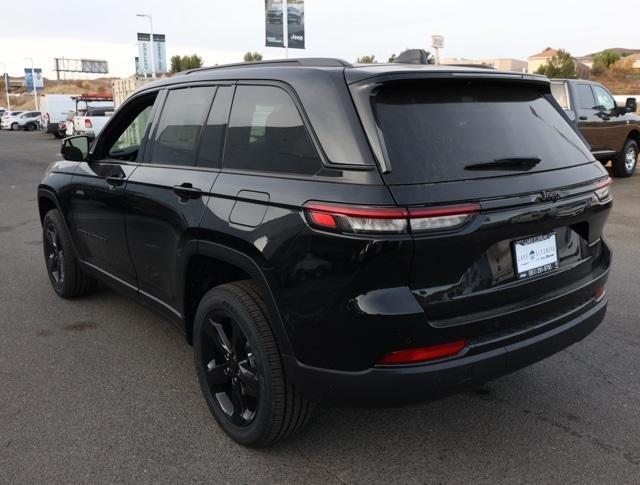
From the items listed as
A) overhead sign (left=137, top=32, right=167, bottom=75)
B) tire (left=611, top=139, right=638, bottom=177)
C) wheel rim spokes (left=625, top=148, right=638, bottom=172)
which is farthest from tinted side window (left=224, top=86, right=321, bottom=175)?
overhead sign (left=137, top=32, right=167, bottom=75)

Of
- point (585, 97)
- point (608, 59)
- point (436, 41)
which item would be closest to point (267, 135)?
point (585, 97)

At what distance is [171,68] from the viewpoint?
234 ft

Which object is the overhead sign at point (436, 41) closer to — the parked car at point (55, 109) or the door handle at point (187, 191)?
the door handle at point (187, 191)

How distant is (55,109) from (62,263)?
115 feet

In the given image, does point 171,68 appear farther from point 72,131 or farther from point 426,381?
point 426,381

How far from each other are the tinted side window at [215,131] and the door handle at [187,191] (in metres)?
0.14

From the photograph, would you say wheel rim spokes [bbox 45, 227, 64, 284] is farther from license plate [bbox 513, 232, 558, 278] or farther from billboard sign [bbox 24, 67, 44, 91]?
billboard sign [bbox 24, 67, 44, 91]

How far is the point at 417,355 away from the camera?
2.29 m

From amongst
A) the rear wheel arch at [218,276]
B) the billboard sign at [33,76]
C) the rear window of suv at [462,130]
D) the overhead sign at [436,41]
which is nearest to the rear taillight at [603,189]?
the rear window of suv at [462,130]

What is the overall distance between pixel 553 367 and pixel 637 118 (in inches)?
430

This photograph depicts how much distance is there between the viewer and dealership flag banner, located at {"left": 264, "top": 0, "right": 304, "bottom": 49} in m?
24.0

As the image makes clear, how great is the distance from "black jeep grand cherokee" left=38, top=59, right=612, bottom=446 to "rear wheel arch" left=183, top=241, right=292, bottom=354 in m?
0.01

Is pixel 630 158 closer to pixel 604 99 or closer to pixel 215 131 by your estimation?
pixel 604 99

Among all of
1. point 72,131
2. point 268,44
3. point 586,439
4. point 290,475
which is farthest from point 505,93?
point 72,131
